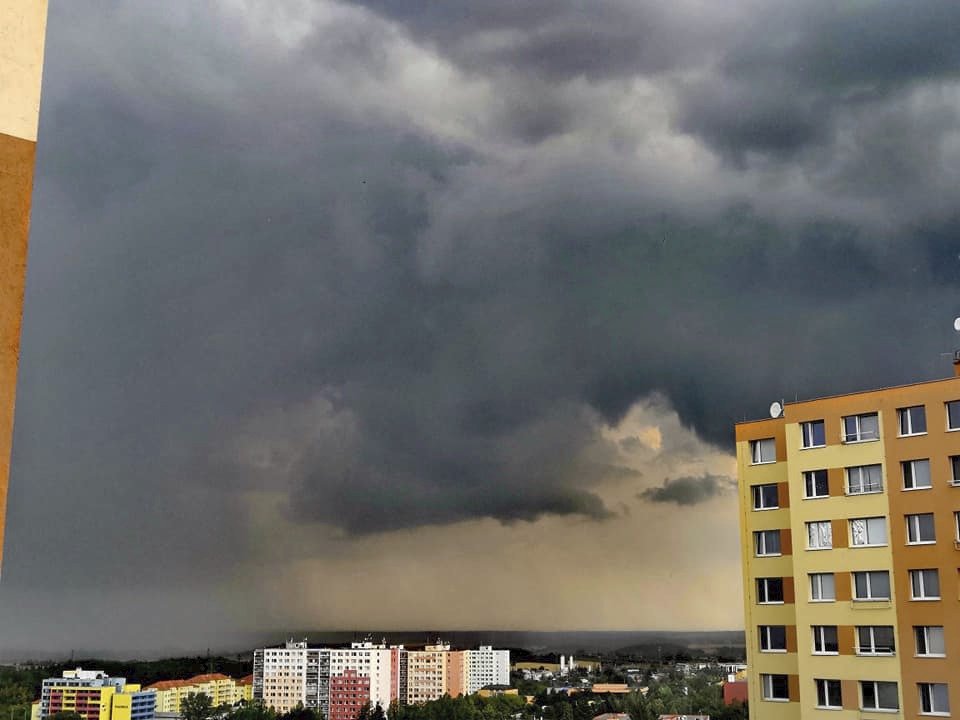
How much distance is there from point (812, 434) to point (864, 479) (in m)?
2.26

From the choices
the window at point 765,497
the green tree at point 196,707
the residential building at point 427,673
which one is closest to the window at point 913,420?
the window at point 765,497

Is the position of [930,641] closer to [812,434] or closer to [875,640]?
[875,640]

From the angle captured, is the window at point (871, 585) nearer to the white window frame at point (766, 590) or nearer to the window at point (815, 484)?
the window at point (815, 484)

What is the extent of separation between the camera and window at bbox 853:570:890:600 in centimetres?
2861

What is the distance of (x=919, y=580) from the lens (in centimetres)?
2811

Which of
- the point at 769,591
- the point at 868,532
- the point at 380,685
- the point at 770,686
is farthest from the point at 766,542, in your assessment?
the point at 380,685

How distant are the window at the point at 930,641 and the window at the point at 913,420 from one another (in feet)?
18.6

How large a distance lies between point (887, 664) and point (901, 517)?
431cm

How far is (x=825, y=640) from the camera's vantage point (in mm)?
29359

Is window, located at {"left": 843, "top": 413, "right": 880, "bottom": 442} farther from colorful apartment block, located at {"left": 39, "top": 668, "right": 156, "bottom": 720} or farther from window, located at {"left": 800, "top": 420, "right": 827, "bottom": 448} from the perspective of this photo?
colorful apartment block, located at {"left": 39, "top": 668, "right": 156, "bottom": 720}

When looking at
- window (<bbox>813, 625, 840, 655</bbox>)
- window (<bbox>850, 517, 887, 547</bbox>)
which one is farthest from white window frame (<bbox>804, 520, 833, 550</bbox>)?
window (<bbox>813, 625, 840, 655</bbox>)

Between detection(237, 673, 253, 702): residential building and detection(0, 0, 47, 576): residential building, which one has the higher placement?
detection(0, 0, 47, 576): residential building

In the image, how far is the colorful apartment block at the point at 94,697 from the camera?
62438 mm

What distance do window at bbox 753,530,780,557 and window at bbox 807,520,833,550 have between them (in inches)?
63.4
